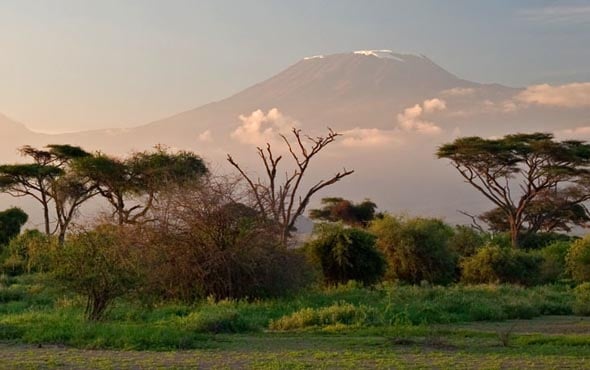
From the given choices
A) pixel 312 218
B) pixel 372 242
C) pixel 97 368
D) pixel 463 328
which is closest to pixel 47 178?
pixel 312 218

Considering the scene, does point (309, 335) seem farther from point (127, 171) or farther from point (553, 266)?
point (127, 171)

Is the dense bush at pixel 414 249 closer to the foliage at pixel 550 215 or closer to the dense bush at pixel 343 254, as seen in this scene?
the dense bush at pixel 343 254

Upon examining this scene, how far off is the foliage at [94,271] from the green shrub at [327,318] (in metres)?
3.00

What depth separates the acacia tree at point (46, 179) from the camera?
45125mm

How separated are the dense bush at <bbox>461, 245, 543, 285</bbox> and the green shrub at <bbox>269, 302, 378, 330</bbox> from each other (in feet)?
48.5

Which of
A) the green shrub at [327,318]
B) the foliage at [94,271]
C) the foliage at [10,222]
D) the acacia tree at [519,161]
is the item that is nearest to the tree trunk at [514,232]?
the acacia tree at [519,161]

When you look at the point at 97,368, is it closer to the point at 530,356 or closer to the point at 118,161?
the point at 530,356

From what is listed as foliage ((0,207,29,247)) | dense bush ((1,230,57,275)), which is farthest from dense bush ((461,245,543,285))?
foliage ((0,207,29,247))

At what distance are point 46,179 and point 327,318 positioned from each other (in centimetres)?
3245

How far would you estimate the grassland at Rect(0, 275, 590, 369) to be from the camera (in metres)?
11.6

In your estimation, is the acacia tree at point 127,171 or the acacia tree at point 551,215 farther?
the acacia tree at point 551,215

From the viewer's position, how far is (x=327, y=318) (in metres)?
17.0

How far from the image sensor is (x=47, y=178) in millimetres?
46250

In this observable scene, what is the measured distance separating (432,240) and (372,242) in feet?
9.80
